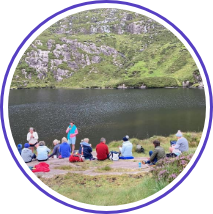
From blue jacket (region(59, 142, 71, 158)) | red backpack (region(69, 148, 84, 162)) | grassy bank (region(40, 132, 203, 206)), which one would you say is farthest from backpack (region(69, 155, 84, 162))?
grassy bank (region(40, 132, 203, 206))

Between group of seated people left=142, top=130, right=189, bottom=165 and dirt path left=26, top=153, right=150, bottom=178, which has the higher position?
group of seated people left=142, top=130, right=189, bottom=165

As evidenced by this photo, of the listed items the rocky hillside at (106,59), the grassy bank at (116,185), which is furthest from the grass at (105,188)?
the rocky hillside at (106,59)

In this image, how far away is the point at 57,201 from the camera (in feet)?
13.4

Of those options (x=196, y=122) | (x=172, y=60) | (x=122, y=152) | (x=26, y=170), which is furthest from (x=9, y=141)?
(x=172, y=60)

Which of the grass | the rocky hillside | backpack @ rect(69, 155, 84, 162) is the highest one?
the rocky hillside

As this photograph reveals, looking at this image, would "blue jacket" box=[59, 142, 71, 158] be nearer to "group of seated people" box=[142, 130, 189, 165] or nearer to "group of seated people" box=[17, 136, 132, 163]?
"group of seated people" box=[17, 136, 132, 163]

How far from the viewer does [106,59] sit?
16625 cm

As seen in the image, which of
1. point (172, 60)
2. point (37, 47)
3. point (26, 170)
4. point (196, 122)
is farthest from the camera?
point (37, 47)

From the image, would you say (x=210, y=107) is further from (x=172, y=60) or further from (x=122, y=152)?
(x=172, y=60)

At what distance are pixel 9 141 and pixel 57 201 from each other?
150 cm

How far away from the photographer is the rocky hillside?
399 feet

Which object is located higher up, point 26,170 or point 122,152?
point 26,170

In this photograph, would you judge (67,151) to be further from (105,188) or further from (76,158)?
(105,188)

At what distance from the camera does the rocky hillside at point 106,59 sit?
4791 inches
